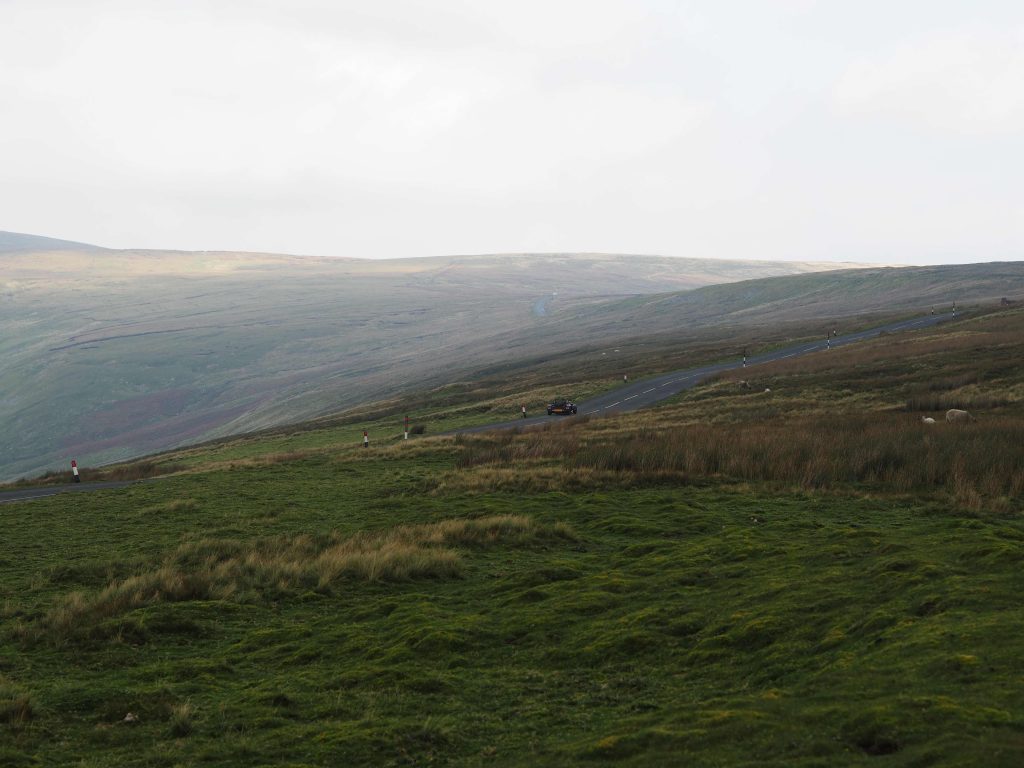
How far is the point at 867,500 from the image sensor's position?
22.0 metres

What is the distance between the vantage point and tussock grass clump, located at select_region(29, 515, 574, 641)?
47.0 feet

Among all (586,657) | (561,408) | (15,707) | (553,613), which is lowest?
(561,408)

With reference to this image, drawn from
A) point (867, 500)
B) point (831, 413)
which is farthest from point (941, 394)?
point (867, 500)

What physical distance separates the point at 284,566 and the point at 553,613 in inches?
249

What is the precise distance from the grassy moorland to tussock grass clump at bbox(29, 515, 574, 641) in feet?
0.23

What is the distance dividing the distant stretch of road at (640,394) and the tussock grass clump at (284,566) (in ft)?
51.2

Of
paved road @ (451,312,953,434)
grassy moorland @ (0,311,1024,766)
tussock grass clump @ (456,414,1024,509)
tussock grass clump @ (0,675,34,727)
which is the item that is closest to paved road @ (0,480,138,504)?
grassy moorland @ (0,311,1024,766)

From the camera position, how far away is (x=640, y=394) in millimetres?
62656

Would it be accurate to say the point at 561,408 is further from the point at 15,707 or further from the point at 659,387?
the point at 15,707

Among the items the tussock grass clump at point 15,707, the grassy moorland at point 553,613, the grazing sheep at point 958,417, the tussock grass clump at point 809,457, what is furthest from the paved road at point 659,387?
the tussock grass clump at point 15,707

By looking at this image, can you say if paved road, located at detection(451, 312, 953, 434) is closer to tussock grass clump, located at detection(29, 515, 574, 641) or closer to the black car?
the black car

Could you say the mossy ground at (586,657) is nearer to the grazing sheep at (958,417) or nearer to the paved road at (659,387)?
the grazing sheep at (958,417)

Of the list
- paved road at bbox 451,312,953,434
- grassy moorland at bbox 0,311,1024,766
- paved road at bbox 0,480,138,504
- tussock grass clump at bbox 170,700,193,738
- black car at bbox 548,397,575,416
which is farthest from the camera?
black car at bbox 548,397,575,416

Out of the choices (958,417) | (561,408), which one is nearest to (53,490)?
(561,408)
